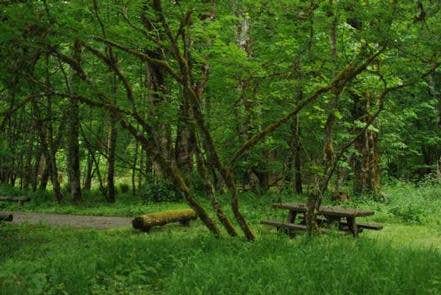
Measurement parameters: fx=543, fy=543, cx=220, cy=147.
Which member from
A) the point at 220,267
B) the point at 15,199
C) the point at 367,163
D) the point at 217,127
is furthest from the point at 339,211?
the point at 15,199

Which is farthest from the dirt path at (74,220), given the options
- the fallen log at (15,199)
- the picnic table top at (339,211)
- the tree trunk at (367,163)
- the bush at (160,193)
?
the tree trunk at (367,163)

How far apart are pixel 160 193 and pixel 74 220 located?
193 inches

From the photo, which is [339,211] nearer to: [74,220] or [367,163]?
[74,220]

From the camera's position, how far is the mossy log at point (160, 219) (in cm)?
1388

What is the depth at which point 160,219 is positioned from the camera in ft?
46.9

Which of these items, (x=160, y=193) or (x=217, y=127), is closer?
(x=217, y=127)

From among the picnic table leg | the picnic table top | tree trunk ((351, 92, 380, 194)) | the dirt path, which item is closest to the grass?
the picnic table top

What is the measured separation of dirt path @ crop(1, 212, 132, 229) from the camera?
632 inches

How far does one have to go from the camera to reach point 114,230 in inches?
569

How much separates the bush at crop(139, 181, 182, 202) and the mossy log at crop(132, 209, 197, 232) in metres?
6.32

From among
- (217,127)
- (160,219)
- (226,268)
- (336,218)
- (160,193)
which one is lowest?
(226,268)

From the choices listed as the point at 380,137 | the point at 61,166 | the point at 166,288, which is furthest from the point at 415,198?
the point at 61,166

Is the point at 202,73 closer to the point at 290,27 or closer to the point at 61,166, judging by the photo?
the point at 290,27

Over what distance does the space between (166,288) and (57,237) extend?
6636 millimetres
